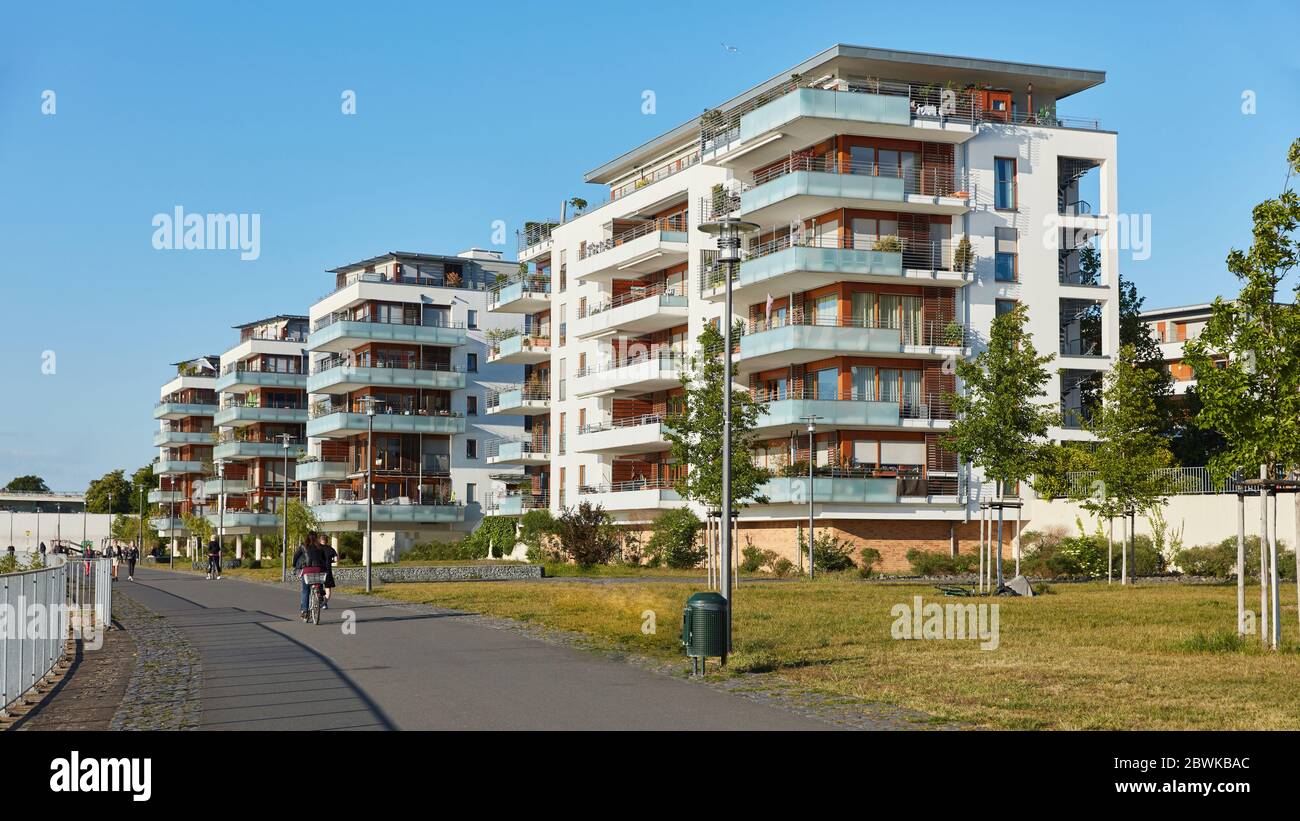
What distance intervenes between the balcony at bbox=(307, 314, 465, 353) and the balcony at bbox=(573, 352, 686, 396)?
1917 cm

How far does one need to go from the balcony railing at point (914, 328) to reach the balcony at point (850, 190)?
4.32 m

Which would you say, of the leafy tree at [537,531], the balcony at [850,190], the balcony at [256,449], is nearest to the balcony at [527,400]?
the leafy tree at [537,531]

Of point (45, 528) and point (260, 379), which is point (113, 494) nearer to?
point (45, 528)

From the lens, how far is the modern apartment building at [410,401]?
285 feet

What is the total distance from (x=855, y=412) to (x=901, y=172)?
9665 millimetres

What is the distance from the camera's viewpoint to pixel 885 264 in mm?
53219

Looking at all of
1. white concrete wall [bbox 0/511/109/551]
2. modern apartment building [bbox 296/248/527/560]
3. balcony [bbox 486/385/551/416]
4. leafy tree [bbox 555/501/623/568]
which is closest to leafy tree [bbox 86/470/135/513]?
white concrete wall [bbox 0/511/109/551]

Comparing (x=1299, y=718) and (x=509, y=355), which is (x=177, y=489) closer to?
(x=509, y=355)

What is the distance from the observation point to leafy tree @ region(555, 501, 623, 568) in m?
57.0

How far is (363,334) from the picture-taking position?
87438mm

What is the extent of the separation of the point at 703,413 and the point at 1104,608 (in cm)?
1374

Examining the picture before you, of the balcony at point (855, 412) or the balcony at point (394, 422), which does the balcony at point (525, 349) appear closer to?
the balcony at point (394, 422)

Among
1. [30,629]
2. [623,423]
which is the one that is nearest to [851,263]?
[623,423]
